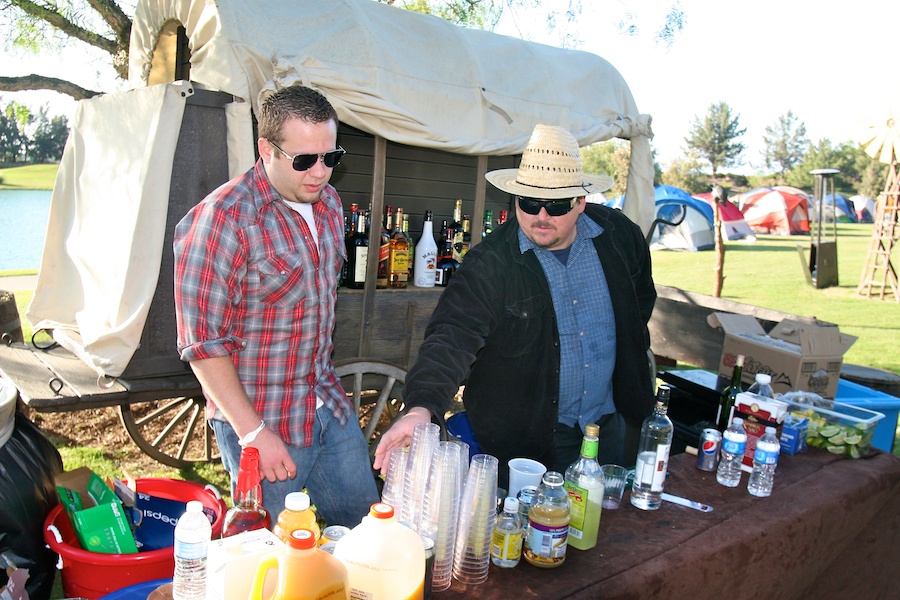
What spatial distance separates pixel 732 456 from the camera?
2504mm

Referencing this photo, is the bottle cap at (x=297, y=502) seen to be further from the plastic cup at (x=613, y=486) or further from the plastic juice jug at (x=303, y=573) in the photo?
the plastic cup at (x=613, y=486)

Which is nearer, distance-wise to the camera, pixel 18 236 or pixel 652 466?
pixel 652 466

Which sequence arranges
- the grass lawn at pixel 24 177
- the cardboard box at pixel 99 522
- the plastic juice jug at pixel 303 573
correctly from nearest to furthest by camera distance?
the plastic juice jug at pixel 303 573
the cardboard box at pixel 99 522
the grass lawn at pixel 24 177

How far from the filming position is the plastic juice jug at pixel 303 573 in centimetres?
120

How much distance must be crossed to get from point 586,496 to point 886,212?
45.7ft

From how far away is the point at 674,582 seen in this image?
6.33ft

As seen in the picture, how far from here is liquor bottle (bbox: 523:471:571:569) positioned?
1800 millimetres

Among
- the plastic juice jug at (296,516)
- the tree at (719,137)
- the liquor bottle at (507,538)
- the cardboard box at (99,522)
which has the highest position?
the tree at (719,137)

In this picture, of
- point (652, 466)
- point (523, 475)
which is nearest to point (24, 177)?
point (523, 475)

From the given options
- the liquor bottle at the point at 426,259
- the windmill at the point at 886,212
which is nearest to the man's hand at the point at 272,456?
the liquor bottle at the point at 426,259

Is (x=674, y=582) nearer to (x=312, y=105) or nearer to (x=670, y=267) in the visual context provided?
(x=312, y=105)

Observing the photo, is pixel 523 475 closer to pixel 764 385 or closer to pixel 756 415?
pixel 756 415

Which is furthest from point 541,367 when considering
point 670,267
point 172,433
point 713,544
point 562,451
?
point 670,267

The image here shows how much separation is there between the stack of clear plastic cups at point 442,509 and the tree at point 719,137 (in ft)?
257
